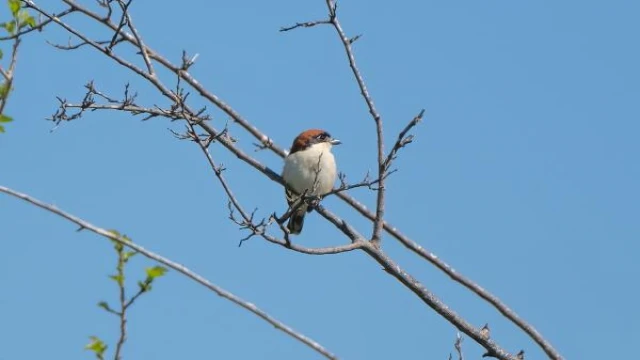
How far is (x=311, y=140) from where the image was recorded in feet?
36.7

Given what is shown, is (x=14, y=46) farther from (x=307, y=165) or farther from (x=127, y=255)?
(x=307, y=165)

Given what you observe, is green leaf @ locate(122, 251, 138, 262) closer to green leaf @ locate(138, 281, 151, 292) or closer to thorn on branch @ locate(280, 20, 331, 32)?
green leaf @ locate(138, 281, 151, 292)

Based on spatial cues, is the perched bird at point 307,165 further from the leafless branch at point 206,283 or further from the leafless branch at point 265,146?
the leafless branch at point 206,283

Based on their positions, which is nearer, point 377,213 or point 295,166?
point 377,213

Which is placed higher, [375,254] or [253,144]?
[253,144]

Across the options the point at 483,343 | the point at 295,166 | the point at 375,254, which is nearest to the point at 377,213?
the point at 375,254

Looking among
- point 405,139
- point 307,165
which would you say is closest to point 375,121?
point 405,139

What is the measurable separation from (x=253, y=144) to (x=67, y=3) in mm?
1811

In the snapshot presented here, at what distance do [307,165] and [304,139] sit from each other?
0.66 metres

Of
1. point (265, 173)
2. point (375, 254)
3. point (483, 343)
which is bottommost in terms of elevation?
point (483, 343)

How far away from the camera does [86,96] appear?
26.1 ft

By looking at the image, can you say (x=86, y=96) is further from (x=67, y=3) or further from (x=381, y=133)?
(x=381, y=133)

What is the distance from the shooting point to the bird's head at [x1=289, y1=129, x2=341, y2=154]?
11.1m

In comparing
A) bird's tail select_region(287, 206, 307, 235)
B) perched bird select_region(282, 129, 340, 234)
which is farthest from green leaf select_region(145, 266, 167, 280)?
bird's tail select_region(287, 206, 307, 235)
